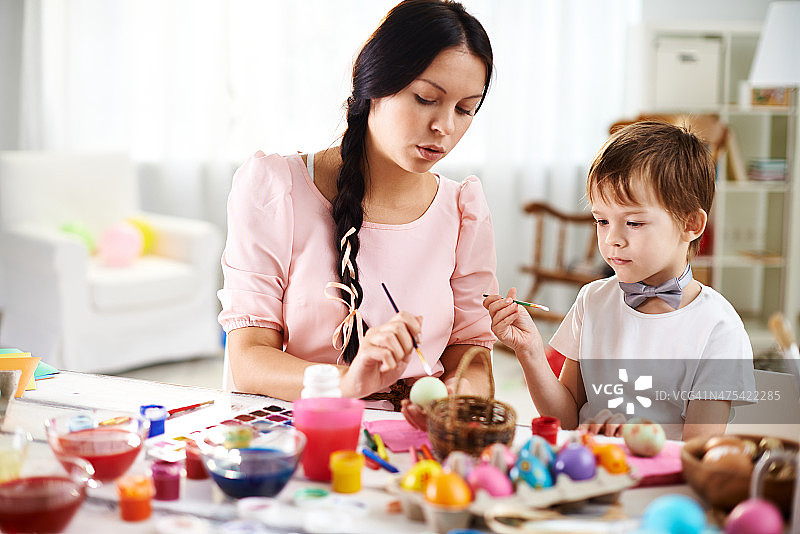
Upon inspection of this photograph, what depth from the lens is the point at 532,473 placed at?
91 cm

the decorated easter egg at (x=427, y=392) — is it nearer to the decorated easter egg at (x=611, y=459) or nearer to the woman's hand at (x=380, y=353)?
the woman's hand at (x=380, y=353)

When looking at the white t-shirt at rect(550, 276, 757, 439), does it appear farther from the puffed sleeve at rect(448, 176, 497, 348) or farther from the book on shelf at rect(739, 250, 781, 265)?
the book on shelf at rect(739, 250, 781, 265)

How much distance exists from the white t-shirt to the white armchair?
263cm

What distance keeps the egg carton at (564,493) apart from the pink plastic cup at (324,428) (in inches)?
9.0

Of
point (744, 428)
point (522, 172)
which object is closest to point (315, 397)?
point (744, 428)

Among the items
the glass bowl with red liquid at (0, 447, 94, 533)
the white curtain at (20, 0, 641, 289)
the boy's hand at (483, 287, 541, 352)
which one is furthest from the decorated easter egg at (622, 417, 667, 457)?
the white curtain at (20, 0, 641, 289)

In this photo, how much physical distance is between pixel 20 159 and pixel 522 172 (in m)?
2.75

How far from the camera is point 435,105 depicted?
4.74 feet

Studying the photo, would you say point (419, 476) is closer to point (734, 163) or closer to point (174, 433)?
point (174, 433)

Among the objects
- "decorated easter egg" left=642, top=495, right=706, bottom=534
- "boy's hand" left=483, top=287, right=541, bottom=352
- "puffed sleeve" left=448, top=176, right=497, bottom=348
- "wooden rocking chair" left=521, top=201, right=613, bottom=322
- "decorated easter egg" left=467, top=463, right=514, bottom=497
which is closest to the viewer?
"decorated easter egg" left=642, top=495, right=706, bottom=534

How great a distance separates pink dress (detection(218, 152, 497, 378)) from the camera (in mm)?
1559

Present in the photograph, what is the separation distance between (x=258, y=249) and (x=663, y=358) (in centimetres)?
75

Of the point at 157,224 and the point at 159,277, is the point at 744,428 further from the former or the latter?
the point at 157,224

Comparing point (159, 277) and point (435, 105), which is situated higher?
point (435, 105)
